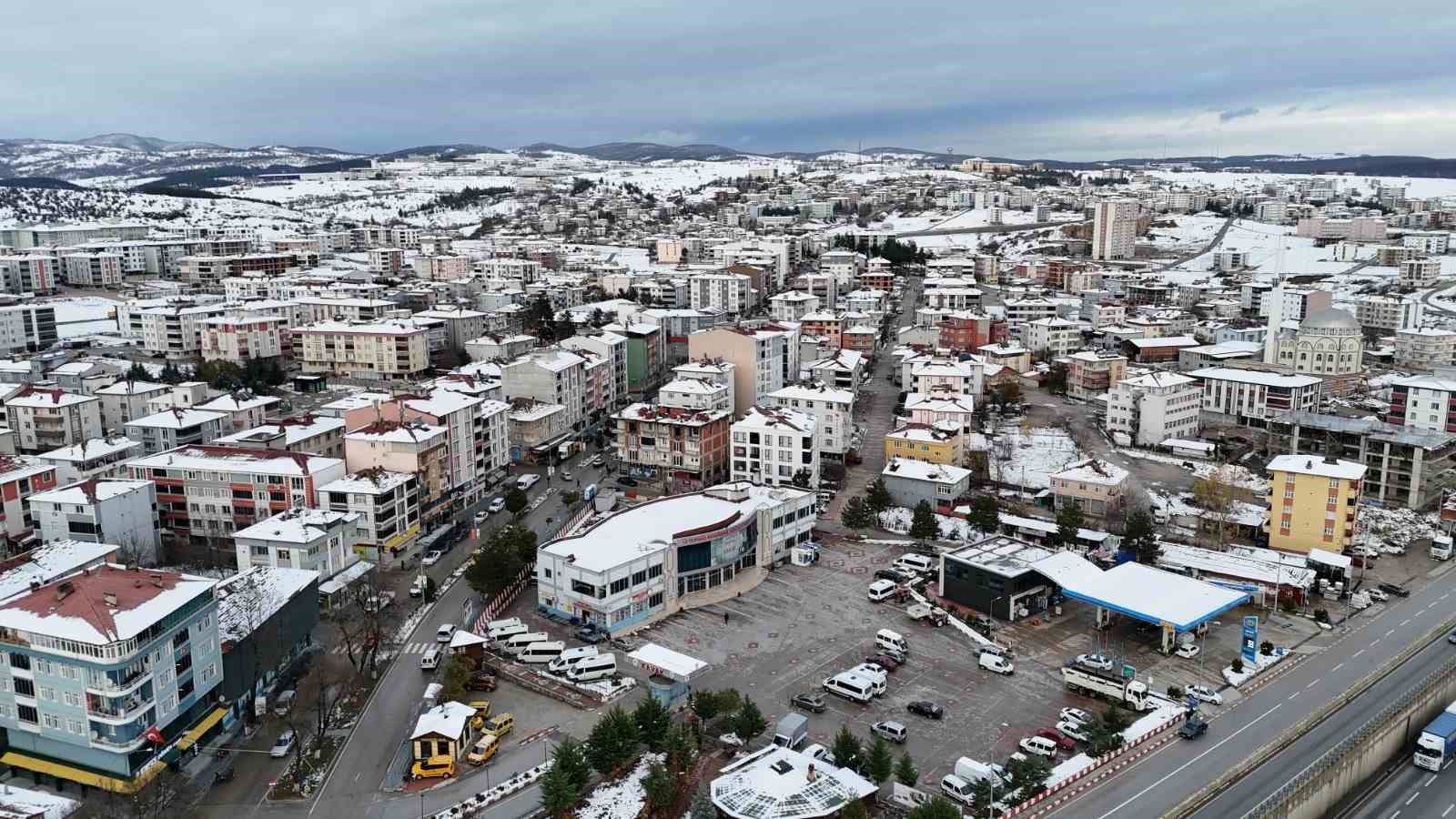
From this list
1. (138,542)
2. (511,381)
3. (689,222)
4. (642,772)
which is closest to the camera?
(642,772)

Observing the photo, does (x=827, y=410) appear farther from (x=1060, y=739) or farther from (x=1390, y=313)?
(x=1390, y=313)

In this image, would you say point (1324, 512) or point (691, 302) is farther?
point (691, 302)

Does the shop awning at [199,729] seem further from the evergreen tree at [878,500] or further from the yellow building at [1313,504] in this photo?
the yellow building at [1313,504]

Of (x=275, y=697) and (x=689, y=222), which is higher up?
(x=689, y=222)

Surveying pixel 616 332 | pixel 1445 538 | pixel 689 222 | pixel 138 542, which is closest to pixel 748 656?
pixel 138 542

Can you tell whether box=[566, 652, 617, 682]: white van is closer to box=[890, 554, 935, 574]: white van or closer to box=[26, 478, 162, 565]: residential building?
box=[890, 554, 935, 574]: white van

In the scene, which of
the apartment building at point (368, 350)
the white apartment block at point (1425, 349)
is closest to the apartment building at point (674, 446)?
the apartment building at point (368, 350)

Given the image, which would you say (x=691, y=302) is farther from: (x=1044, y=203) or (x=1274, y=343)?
(x=1044, y=203)

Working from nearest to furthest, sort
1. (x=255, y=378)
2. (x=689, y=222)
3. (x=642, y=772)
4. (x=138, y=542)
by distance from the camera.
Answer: (x=642, y=772) < (x=138, y=542) < (x=255, y=378) < (x=689, y=222)
